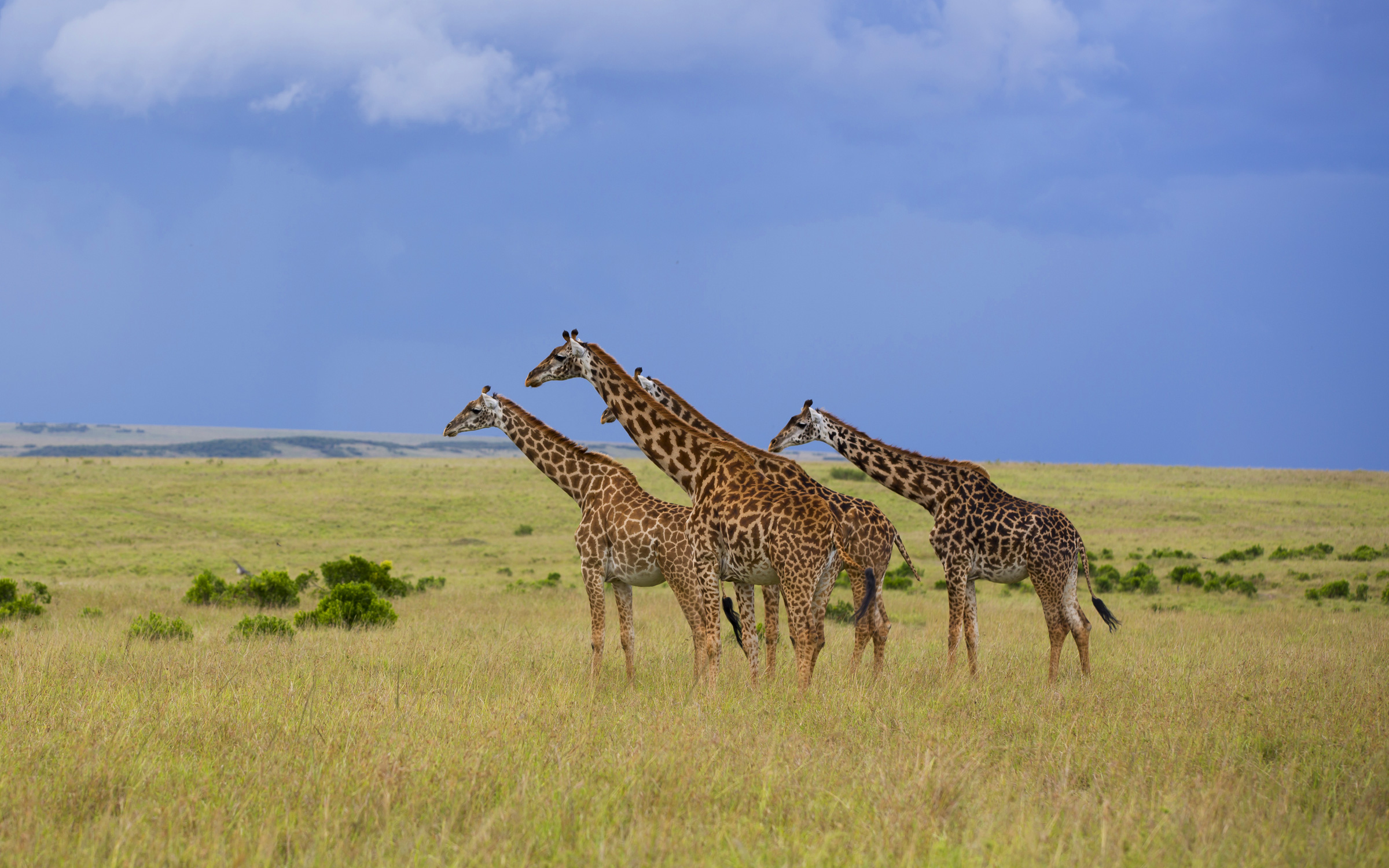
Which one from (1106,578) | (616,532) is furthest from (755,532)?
(1106,578)

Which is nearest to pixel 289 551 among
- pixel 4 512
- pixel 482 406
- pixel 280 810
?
pixel 4 512

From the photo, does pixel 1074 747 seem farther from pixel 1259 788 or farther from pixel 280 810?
pixel 280 810

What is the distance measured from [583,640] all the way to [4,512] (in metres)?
38.8

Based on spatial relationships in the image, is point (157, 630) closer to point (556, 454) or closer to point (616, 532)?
point (556, 454)

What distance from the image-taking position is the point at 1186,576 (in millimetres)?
24438

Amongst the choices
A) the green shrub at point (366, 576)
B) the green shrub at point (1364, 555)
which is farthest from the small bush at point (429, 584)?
the green shrub at point (1364, 555)

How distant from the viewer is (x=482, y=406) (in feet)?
35.2

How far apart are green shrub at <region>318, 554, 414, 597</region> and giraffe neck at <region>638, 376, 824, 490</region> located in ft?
40.0

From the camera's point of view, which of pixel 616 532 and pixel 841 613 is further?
pixel 841 613

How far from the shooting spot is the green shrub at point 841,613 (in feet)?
58.2

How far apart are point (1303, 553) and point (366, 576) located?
27573 mm

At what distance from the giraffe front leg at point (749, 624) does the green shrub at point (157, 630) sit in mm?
8096

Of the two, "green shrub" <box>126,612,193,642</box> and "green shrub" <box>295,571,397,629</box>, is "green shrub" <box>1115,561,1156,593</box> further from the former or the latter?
"green shrub" <box>126,612,193,642</box>

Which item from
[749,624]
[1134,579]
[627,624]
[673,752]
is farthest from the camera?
[1134,579]
